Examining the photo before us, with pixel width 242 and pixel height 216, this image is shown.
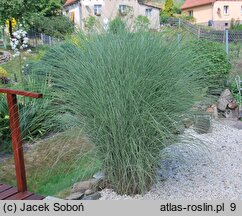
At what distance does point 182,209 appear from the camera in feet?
6.95

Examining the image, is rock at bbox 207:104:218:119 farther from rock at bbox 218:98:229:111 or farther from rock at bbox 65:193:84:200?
rock at bbox 65:193:84:200

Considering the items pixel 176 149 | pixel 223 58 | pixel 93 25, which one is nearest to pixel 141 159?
pixel 176 149

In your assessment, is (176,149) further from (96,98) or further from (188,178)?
(96,98)

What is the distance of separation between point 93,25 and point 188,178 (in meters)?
1.56

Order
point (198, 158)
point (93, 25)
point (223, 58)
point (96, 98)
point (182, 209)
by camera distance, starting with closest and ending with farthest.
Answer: point (182, 209), point (96, 98), point (93, 25), point (198, 158), point (223, 58)

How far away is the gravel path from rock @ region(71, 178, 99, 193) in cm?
12

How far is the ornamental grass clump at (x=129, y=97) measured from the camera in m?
2.23

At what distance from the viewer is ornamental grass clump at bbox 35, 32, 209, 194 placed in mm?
2234

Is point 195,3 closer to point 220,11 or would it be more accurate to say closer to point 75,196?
point 220,11

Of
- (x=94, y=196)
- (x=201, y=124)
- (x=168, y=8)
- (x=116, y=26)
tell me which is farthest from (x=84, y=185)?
(x=168, y=8)

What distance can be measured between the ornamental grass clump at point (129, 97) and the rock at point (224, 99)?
9.23 feet

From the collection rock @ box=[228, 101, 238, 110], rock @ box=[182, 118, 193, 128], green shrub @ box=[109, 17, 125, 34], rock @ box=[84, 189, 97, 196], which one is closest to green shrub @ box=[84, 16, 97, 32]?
green shrub @ box=[109, 17, 125, 34]

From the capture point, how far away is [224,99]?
5.16 meters

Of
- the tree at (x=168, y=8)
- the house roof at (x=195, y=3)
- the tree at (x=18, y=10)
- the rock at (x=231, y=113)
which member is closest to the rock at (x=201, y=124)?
the rock at (x=231, y=113)
